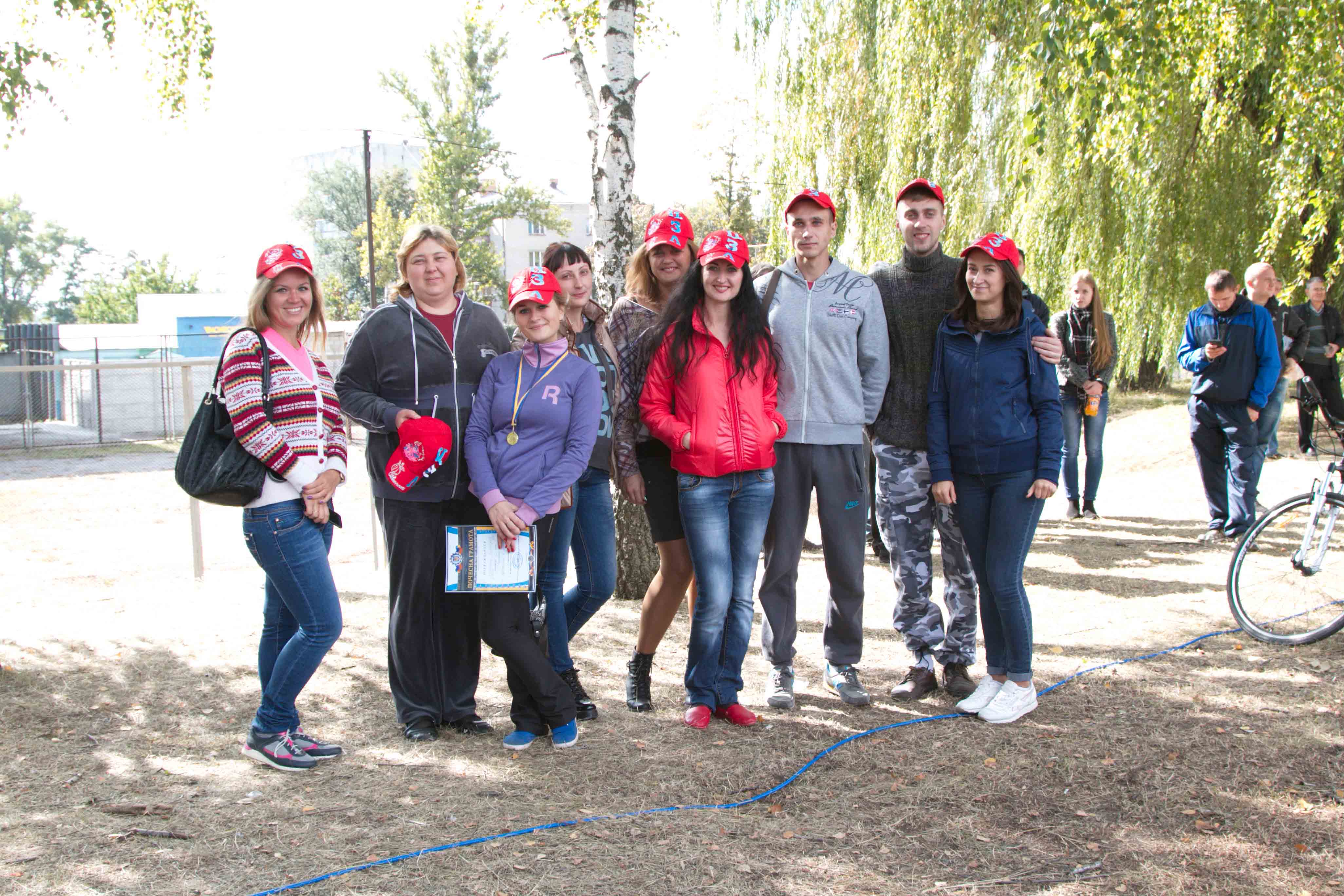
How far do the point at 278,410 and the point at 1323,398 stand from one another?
11132 millimetres

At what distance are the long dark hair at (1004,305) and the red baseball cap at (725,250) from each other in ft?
3.00

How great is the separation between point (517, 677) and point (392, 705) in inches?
36.2

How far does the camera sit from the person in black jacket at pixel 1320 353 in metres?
10.8

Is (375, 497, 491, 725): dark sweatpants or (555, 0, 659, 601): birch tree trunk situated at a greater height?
(555, 0, 659, 601): birch tree trunk

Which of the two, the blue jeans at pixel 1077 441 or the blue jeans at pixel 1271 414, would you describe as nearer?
the blue jeans at pixel 1271 414

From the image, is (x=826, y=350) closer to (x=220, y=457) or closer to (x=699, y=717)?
(x=699, y=717)

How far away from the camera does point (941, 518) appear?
4.52 metres

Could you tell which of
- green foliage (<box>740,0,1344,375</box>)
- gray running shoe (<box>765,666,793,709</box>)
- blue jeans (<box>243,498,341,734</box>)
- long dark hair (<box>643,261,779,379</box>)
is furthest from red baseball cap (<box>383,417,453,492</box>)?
green foliage (<box>740,0,1344,375</box>)

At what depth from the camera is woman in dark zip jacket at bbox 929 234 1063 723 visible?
13.4ft

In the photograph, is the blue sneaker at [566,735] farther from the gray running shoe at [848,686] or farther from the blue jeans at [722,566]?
the gray running shoe at [848,686]

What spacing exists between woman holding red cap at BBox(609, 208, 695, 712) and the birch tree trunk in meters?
1.80

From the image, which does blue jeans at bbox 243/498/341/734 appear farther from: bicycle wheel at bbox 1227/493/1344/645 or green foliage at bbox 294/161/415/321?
green foliage at bbox 294/161/415/321

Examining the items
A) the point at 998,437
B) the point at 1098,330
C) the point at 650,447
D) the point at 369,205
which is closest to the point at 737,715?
the point at 650,447

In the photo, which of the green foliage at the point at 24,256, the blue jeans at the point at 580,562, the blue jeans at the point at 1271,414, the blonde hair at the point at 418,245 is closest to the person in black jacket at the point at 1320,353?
the blue jeans at the point at 1271,414
